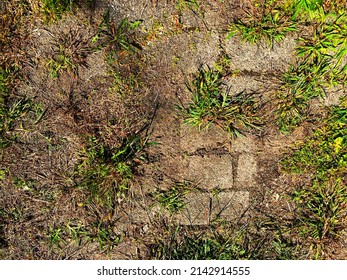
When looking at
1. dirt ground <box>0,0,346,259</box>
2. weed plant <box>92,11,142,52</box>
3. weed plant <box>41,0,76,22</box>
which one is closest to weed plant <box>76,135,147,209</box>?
dirt ground <box>0,0,346,259</box>

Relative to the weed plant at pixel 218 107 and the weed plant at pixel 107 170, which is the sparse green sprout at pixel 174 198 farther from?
the weed plant at pixel 218 107

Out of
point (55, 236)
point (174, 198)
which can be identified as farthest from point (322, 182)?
point (55, 236)

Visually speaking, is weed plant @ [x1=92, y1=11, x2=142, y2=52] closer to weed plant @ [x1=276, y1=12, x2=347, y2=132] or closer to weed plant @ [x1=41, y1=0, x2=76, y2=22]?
weed plant @ [x1=41, y1=0, x2=76, y2=22]

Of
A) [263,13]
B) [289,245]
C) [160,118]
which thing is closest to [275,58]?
[263,13]

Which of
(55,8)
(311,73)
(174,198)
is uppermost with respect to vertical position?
(55,8)

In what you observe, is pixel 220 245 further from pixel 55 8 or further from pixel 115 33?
pixel 55 8

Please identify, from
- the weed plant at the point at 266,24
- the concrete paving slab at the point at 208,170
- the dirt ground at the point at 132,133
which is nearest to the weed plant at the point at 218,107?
the dirt ground at the point at 132,133
